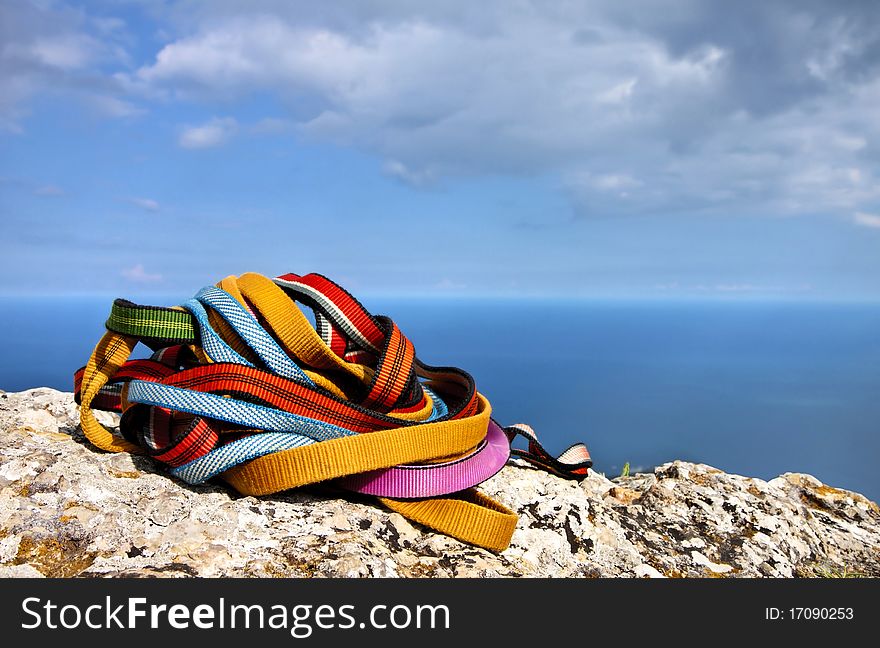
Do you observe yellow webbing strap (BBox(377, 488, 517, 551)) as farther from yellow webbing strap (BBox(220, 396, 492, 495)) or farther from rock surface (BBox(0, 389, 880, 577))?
yellow webbing strap (BBox(220, 396, 492, 495))

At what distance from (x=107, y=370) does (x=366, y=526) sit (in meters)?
1.85

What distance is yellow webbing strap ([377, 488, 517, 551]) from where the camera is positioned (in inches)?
115

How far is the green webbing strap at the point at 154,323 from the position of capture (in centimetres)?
327

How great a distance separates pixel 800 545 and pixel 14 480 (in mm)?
4308

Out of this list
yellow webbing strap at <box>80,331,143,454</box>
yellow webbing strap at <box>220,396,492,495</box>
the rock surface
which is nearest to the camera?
the rock surface

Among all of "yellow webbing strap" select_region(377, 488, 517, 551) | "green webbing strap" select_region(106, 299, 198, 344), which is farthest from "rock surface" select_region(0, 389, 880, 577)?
"green webbing strap" select_region(106, 299, 198, 344)

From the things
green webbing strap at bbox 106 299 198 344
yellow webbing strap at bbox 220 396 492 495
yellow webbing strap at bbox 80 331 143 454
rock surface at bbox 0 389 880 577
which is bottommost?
rock surface at bbox 0 389 880 577

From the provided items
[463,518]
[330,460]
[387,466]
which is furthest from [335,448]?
[463,518]

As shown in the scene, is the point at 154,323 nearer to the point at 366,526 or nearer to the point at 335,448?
the point at 335,448

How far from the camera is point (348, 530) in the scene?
2.73 m

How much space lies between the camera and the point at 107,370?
3439mm

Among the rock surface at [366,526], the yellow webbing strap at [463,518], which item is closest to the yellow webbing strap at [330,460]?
the rock surface at [366,526]

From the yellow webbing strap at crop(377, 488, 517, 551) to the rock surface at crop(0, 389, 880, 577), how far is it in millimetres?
56

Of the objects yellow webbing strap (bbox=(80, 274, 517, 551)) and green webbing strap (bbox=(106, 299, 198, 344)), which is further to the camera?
green webbing strap (bbox=(106, 299, 198, 344))
